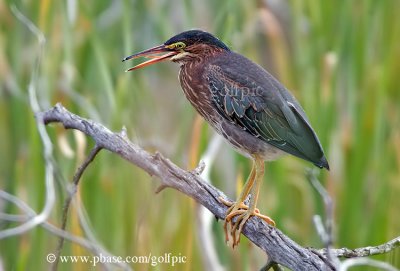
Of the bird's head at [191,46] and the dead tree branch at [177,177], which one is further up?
the bird's head at [191,46]

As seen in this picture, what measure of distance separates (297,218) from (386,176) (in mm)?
414

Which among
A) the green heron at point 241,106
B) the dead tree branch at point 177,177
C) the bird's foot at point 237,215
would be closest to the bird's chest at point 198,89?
the green heron at point 241,106

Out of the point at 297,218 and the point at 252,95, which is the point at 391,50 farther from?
the point at 252,95

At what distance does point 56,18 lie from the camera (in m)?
3.37

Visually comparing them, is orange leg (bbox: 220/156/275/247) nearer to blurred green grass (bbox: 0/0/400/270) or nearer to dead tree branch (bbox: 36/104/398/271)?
dead tree branch (bbox: 36/104/398/271)

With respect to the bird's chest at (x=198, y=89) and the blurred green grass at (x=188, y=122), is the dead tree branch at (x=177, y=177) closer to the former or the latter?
the bird's chest at (x=198, y=89)

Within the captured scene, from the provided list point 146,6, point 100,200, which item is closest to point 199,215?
point 100,200

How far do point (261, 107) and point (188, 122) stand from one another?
0.60 meters

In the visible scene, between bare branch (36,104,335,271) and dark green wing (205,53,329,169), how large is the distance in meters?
0.29

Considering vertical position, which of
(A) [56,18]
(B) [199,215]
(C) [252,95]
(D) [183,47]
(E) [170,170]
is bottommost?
(E) [170,170]

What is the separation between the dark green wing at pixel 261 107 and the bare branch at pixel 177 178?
0.29 m

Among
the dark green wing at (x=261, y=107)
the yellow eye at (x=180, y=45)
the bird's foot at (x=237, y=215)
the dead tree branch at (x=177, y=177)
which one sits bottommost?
the dead tree branch at (x=177, y=177)

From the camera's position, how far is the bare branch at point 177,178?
75.2 inches

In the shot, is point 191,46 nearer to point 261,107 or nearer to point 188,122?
point 261,107
